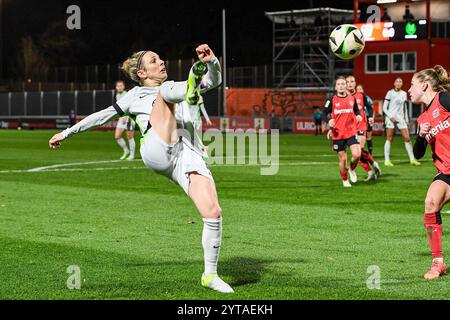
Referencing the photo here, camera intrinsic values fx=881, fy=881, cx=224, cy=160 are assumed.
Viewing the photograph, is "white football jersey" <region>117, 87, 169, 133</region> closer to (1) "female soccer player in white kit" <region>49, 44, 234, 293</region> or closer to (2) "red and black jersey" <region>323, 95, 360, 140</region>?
(1) "female soccer player in white kit" <region>49, 44, 234, 293</region>

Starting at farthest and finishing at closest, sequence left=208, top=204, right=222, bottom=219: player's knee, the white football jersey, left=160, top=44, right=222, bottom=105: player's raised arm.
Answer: the white football jersey → left=208, top=204, right=222, bottom=219: player's knee → left=160, top=44, right=222, bottom=105: player's raised arm

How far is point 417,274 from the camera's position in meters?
8.41

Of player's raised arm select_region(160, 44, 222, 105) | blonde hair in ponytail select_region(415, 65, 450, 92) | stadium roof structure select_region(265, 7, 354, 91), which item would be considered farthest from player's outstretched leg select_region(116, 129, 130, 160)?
stadium roof structure select_region(265, 7, 354, 91)

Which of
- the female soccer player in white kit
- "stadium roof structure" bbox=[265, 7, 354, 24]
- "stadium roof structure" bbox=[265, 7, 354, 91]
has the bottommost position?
the female soccer player in white kit

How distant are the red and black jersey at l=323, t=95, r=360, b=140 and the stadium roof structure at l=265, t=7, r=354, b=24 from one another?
136 ft

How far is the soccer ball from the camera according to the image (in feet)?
41.4

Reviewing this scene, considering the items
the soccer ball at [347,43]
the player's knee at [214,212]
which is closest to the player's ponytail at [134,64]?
the player's knee at [214,212]

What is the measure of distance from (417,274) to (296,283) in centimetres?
127

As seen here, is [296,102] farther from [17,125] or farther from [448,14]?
[17,125]

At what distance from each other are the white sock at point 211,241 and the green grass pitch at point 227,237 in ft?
0.80

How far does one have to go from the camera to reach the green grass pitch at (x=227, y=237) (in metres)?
7.82

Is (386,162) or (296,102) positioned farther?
(296,102)

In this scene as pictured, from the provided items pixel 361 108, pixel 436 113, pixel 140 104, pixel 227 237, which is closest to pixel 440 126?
pixel 436 113
